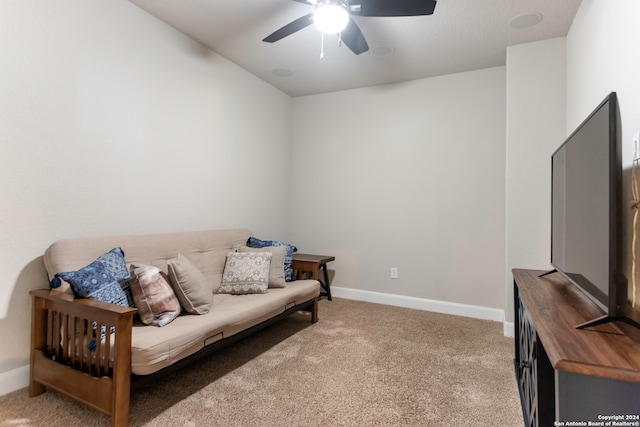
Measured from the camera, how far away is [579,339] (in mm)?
1067

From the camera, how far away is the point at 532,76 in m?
3.02

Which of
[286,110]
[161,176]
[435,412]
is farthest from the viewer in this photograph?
[286,110]

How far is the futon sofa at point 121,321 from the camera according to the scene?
5.37ft

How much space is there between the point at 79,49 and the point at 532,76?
3.66m

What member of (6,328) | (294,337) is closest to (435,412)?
(294,337)

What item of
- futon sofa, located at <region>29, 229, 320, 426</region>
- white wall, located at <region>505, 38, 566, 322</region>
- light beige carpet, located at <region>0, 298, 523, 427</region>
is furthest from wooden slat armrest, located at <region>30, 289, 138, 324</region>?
white wall, located at <region>505, 38, 566, 322</region>

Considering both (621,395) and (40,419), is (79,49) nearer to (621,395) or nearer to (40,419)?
(40,419)

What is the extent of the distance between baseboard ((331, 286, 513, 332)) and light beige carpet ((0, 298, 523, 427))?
0.41 meters

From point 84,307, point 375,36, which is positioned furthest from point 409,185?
point 84,307

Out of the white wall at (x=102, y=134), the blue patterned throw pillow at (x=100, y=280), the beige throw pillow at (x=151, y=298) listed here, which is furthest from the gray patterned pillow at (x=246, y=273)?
the blue patterned throw pillow at (x=100, y=280)

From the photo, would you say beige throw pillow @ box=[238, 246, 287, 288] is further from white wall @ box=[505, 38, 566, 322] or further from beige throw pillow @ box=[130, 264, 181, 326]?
white wall @ box=[505, 38, 566, 322]

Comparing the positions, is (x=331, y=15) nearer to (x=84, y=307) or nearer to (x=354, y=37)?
(x=354, y=37)

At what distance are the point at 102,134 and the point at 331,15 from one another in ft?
5.95

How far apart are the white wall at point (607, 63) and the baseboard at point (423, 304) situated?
6.43ft
